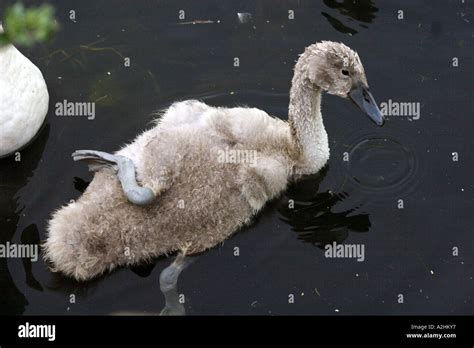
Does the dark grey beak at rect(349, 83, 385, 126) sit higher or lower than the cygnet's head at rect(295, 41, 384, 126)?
lower

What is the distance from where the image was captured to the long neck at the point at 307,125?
23.7 ft

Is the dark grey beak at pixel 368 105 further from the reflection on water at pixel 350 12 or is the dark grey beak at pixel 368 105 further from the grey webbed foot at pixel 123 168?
the grey webbed foot at pixel 123 168

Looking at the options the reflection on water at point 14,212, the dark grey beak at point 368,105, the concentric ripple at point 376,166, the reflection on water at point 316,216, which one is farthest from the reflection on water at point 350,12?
the reflection on water at point 14,212

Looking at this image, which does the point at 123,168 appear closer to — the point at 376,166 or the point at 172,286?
the point at 172,286

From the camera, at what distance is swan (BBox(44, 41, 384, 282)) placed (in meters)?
6.77

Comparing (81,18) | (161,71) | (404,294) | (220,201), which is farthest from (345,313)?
(81,18)

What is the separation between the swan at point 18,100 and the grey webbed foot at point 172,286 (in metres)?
1.64

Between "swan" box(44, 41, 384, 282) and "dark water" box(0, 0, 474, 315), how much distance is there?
0.27 meters

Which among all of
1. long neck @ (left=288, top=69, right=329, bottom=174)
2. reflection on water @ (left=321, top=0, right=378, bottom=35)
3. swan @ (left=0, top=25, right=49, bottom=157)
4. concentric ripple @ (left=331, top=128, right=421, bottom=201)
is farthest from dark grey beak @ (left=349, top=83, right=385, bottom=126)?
swan @ (left=0, top=25, right=49, bottom=157)

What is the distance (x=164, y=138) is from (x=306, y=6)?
240 centimetres

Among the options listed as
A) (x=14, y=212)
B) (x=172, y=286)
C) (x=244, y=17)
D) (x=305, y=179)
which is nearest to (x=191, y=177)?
(x=172, y=286)

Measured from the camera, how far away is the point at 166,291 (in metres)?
6.97

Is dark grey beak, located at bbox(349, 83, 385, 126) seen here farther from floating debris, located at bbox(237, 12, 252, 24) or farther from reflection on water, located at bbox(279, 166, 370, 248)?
floating debris, located at bbox(237, 12, 252, 24)

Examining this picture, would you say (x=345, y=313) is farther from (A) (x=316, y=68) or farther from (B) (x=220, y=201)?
(A) (x=316, y=68)
